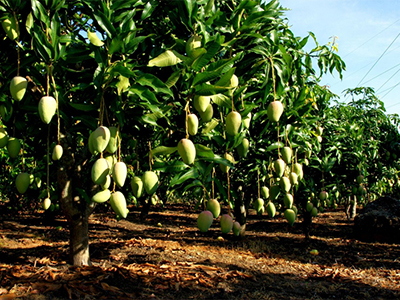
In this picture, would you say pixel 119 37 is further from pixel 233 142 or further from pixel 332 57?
pixel 332 57

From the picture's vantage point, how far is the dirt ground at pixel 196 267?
287cm

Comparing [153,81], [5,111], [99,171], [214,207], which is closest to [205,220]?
[214,207]

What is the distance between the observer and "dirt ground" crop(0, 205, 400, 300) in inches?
113

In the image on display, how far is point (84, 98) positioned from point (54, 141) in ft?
4.65

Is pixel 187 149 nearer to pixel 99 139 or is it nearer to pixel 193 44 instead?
pixel 99 139

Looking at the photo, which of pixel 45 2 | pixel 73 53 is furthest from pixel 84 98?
pixel 45 2

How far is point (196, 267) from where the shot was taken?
3.81 metres

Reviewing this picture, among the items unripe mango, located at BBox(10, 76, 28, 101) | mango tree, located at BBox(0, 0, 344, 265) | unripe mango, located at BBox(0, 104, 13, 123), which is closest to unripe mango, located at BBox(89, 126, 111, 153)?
mango tree, located at BBox(0, 0, 344, 265)

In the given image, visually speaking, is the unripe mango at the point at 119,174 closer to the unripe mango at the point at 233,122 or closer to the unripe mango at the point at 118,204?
the unripe mango at the point at 118,204

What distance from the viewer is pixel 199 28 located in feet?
4.88

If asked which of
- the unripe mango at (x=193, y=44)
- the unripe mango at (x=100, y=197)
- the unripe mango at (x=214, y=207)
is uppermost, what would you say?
the unripe mango at (x=193, y=44)

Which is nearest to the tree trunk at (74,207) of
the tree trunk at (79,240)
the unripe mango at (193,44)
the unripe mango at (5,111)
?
the tree trunk at (79,240)

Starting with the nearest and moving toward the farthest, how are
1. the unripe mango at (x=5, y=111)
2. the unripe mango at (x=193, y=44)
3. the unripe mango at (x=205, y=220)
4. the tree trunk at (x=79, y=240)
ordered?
the unripe mango at (x=193, y=44)
the unripe mango at (x=205, y=220)
the unripe mango at (x=5, y=111)
the tree trunk at (x=79, y=240)

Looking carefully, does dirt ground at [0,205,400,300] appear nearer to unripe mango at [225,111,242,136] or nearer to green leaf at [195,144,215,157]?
green leaf at [195,144,215,157]
